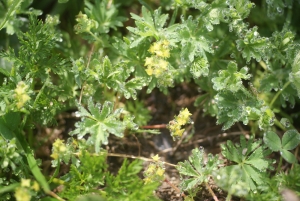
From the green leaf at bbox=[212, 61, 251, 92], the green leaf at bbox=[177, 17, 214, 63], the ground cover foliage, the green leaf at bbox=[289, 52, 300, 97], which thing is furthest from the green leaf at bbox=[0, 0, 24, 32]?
the green leaf at bbox=[289, 52, 300, 97]

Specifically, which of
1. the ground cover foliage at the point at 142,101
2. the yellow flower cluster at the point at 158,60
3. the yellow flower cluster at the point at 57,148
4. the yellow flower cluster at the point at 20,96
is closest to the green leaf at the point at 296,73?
the ground cover foliage at the point at 142,101

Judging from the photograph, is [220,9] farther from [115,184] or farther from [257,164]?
[115,184]

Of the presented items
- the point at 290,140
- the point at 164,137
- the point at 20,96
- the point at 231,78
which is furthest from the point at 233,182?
the point at 20,96

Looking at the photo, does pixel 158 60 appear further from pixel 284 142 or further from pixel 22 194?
pixel 22 194

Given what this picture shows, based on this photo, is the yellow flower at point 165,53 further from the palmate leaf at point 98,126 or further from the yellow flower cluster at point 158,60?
the palmate leaf at point 98,126

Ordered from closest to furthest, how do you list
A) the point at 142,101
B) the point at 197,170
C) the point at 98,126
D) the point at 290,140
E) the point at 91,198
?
the point at 91,198 → the point at 98,126 → the point at 197,170 → the point at 290,140 → the point at 142,101

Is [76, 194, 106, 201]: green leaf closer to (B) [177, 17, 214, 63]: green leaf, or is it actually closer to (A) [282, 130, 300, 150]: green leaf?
(B) [177, 17, 214, 63]: green leaf

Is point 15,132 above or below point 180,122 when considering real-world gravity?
below
